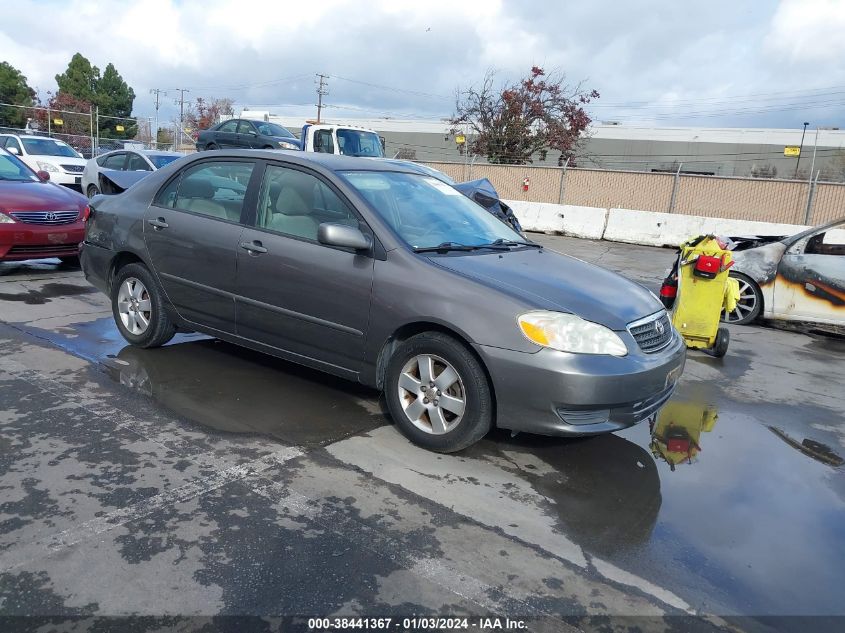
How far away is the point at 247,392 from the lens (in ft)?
16.1

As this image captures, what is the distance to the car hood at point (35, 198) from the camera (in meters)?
8.24

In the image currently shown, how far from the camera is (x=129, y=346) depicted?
19.1ft

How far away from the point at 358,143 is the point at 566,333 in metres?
14.2

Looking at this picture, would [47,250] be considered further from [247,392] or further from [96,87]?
[96,87]

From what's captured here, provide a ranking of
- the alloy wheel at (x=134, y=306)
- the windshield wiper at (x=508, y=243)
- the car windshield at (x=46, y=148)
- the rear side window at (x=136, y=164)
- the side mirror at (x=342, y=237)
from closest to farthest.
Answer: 1. the side mirror at (x=342, y=237)
2. the windshield wiper at (x=508, y=243)
3. the alloy wheel at (x=134, y=306)
4. the rear side window at (x=136, y=164)
5. the car windshield at (x=46, y=148)

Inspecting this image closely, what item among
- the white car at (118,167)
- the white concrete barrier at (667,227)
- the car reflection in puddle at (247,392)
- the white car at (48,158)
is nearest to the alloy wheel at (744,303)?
the car reflection in puddle at (247,392)

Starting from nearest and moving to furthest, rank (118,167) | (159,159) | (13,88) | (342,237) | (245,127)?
(342,237) < (159,159) < (118,167) < (245,127) < (13,88)

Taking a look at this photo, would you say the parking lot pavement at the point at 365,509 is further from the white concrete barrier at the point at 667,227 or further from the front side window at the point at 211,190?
the white concrete barrier at the point at 667,227

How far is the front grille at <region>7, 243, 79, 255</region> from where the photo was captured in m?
8.22

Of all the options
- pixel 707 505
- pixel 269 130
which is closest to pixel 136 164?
pixel 269 130

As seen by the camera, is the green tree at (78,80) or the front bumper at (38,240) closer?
the front bumper at (38,240)

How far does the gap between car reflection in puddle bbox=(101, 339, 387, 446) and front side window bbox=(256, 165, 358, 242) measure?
1161 mm

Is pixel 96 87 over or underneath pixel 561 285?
over

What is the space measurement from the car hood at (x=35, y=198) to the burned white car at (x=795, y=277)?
8.34m
